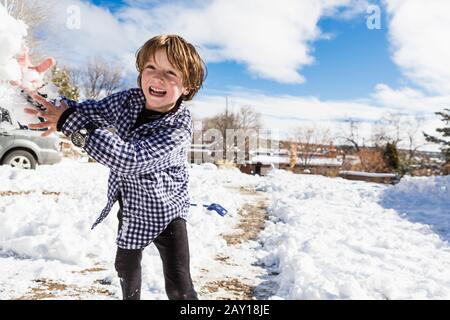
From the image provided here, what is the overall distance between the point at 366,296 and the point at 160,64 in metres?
2.41

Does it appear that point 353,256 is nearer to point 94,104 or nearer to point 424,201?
point 94,104

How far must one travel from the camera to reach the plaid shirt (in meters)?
1.88

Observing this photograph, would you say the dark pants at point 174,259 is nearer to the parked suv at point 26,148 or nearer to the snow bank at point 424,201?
the snow bank at point 424,201

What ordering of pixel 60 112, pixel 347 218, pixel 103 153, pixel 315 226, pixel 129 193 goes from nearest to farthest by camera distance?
pixel 103 153
pixel 60 112
pixel 129 193
pixel 315 226
pixel 347 218

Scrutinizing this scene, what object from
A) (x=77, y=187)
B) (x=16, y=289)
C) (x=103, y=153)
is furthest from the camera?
(x=77, y=187)

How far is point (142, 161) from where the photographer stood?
6.03 feet

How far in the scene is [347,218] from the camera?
6.86m

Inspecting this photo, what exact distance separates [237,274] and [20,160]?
7.88 metres

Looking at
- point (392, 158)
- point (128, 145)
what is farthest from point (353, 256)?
point (392, 158)

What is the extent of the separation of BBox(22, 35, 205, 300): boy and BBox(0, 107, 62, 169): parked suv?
7.90 meters

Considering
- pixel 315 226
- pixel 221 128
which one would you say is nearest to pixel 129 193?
pixel 315 226

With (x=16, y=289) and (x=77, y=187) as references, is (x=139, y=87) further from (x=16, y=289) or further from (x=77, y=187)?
(x=77, y=187)

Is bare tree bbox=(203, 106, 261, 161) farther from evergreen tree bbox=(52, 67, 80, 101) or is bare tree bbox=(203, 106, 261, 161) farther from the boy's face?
the boy's face

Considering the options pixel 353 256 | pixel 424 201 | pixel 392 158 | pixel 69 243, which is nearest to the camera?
pixel 69 243
